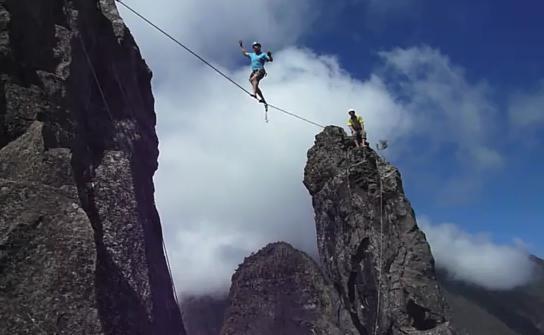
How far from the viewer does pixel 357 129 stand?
42.9 metres

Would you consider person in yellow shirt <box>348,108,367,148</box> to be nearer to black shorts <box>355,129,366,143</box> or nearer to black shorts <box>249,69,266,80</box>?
black shorts <box>355,129,366,143</box>

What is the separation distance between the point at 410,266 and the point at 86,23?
93.5 feet

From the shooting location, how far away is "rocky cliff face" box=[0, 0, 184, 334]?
15641 millimetres

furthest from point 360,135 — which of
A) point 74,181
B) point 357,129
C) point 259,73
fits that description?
point 74,181

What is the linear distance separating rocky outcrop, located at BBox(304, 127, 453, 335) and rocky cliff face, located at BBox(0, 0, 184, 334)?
17.9m

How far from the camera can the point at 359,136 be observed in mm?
44812

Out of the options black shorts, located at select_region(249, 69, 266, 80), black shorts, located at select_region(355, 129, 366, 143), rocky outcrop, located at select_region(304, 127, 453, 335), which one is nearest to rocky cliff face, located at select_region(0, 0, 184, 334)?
black shorts, located at select_region(249, 69, 266, 80)

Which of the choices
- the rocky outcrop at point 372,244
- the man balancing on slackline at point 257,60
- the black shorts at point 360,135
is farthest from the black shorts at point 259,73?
the rocky outcrop at point 372,244

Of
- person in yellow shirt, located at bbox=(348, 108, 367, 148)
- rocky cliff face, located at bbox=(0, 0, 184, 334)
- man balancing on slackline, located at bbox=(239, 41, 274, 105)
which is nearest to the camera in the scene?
rocky cliff face, located at bbox=(0, 0, 184, 334)

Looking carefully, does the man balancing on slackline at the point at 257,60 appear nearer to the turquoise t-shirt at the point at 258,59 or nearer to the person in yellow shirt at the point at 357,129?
the turquoise t-shirt at the point at 258,59

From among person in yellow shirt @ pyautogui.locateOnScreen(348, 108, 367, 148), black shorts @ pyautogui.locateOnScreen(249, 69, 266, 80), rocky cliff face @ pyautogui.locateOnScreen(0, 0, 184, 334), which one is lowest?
rocky cliff face @ pyautogui.locateOnScreen(0, 0, 184, 334)

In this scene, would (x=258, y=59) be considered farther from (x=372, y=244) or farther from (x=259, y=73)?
(x=372, y=244)

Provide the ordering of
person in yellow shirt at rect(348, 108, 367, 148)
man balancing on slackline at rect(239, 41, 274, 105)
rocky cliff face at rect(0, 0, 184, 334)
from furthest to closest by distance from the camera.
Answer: person in yellow shirt at rect(348, 108, 367, 148)
man balancing on slackline at rect(239, 41, 274, 105)
rocky cliff face at rect(0, 0, 184, 334)

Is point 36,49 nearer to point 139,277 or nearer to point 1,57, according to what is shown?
point 1,57
